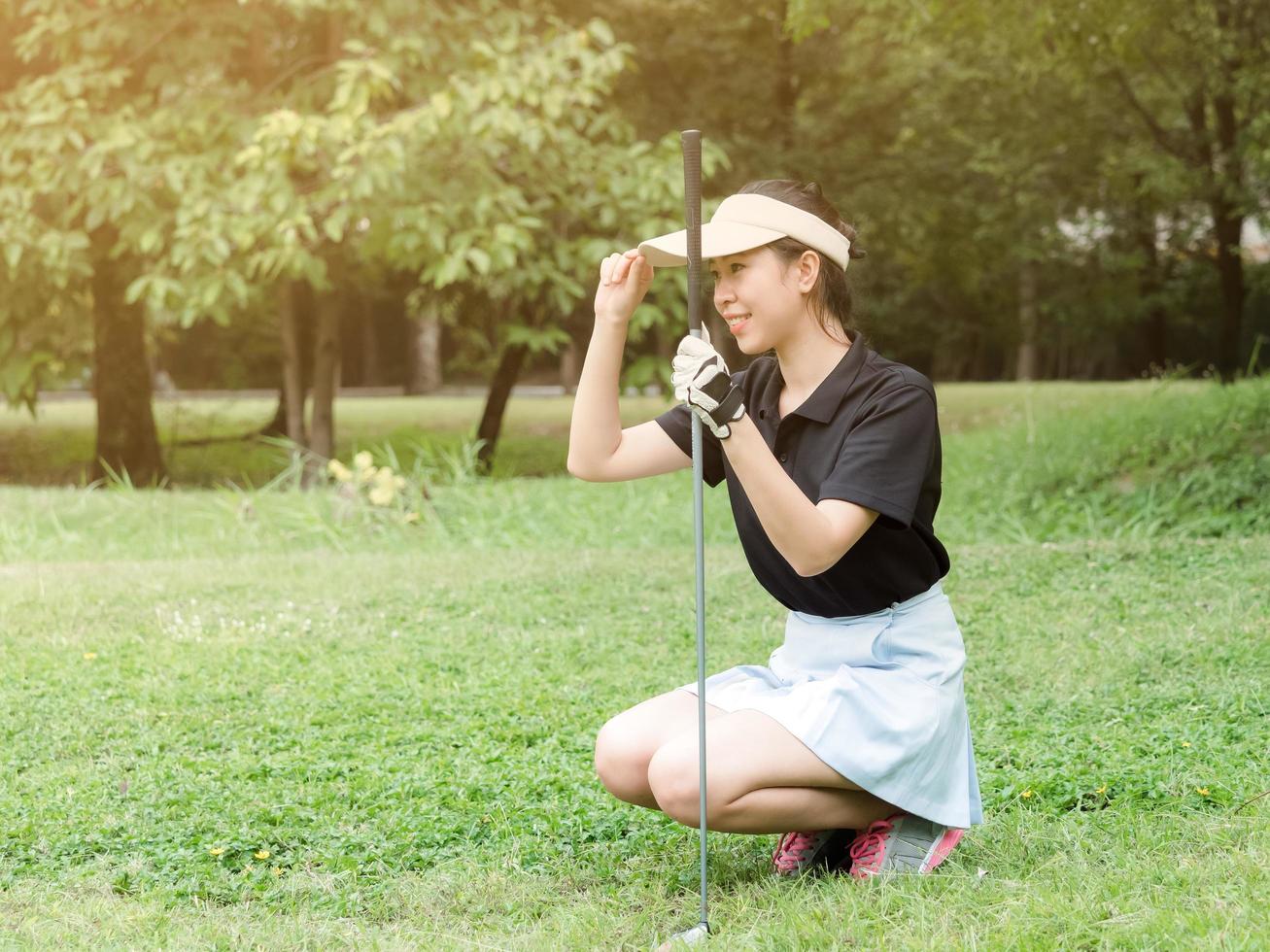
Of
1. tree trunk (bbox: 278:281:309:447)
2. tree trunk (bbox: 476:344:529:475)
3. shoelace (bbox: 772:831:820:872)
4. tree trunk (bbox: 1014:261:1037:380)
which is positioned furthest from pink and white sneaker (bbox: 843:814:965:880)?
tree trunk (bbox: 1014:261:1037:380)

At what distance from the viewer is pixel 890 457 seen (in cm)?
274

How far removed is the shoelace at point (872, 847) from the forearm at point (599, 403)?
1.02 m

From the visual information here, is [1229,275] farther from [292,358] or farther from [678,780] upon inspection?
[678,780]

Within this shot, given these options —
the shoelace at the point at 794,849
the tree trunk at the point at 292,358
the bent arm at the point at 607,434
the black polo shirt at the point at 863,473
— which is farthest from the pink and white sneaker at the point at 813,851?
the tree trunk at the point at 292,358

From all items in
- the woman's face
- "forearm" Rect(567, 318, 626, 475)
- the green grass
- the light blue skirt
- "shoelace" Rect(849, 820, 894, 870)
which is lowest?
the green grass

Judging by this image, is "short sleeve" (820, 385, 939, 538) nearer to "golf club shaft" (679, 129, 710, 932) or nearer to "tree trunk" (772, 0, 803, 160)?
"golf club shaft" (679, 129, 710, 932)

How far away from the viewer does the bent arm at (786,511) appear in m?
2.57

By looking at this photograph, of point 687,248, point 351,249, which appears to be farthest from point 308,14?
point 687,248

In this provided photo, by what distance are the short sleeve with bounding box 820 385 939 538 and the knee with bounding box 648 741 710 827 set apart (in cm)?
61

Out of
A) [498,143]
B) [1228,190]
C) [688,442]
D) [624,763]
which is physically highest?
[1228,190]

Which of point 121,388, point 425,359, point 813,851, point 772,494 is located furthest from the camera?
point 425,359

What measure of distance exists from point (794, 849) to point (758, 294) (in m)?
1.25

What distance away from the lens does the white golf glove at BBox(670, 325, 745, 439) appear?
2.57 meters

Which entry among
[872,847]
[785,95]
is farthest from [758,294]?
[785,95]
